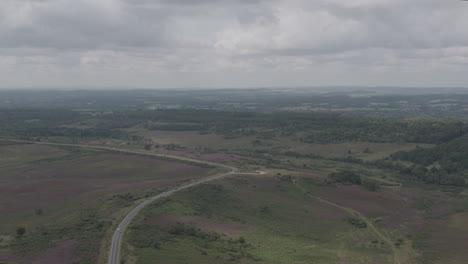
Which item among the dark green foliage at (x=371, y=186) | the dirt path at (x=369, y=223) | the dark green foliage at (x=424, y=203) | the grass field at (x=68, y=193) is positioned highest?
the grass field at (x=68, y=193)

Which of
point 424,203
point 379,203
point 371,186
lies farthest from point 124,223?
point 424,203

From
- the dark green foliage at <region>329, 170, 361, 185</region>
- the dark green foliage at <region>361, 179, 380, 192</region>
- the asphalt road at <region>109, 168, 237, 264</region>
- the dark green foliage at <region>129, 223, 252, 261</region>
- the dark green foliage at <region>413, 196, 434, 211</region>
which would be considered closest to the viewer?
the asphalt road at <region>109, 168, 237, 264</region>

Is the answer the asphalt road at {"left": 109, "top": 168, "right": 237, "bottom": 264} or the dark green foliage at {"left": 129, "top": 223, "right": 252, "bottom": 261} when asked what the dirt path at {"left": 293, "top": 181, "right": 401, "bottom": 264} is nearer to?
the dark green foliage at {"left": 129, "top": 223, "right": 252, "bottom": 261}

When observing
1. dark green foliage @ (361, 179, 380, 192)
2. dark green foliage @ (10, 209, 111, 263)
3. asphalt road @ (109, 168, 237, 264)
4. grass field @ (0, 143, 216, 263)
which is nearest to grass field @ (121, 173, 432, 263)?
asphalt road @ (109, 168, 237, 264)

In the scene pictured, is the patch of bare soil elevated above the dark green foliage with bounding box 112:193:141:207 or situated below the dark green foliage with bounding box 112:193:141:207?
below

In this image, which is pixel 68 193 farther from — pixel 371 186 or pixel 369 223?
pixel 371 186

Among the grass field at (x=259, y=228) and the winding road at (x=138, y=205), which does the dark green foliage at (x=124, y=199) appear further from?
the grass field at (x=259, y=228)

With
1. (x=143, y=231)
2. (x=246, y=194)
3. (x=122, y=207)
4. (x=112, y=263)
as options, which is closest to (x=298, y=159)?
(x=246, y=194)

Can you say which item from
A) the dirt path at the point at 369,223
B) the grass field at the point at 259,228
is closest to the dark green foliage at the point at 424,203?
the grass field at the point at 259,228

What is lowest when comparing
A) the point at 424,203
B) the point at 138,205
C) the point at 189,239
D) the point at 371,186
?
the point at 424,203

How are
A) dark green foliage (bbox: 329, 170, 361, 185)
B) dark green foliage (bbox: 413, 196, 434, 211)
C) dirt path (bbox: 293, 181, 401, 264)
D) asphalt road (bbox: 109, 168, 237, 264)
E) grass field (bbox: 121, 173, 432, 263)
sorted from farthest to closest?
dark green foliage (bbox: 329, 170, 361, 185) → dark green foliage (bbox: 413, 196, 434, 211) → dirt path (bbox: 293, 181, 401, 264) → grass field (bbox: 121, 173, 432, 263) → asphalt road (bbox: 109, 168, 237, 264)

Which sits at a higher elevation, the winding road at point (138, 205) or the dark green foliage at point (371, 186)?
the winding road at point (138, 205)

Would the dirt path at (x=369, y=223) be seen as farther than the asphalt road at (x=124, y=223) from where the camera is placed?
Yes

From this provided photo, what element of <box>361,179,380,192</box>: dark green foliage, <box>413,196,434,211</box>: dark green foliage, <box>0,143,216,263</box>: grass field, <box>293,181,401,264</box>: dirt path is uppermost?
<box>0,143,216,263</box>: grass field
